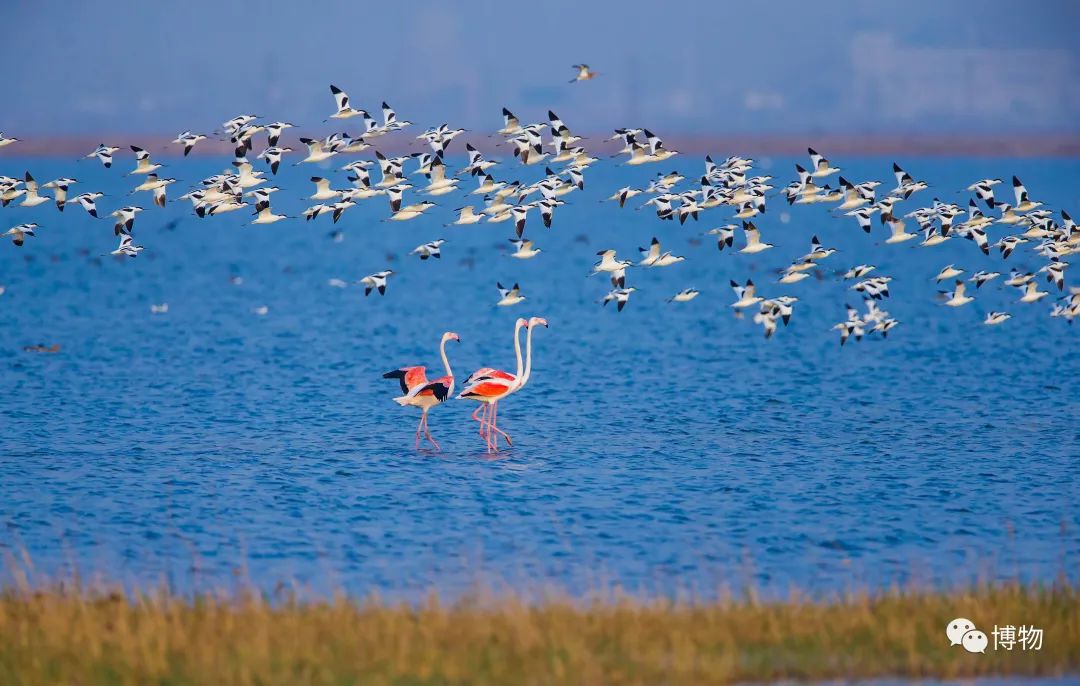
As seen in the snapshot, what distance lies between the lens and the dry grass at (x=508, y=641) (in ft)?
52.7

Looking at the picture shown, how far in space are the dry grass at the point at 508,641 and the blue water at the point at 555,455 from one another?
289 cm

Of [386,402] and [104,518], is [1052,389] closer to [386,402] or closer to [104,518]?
[386,402]

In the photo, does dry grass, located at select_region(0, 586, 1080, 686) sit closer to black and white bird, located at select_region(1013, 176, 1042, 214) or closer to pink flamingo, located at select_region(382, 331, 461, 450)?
pink flamingo, located at select_region(382, 331, 461, 450)

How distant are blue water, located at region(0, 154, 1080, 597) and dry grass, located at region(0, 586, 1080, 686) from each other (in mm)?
2894

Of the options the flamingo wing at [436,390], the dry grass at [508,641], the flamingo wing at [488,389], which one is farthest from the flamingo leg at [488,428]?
the dry grass at [508,641]

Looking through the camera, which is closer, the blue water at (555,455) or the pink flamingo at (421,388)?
the blue water at (555,455)

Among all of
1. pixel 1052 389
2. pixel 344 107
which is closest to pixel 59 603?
pixel 344 107

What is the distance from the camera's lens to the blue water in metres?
23.8

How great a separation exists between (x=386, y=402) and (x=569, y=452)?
9664 millimetres

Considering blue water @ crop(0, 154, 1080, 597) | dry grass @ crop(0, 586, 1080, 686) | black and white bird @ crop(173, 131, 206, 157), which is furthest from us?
black and white bird @ crop(173, 131, 206, 157)

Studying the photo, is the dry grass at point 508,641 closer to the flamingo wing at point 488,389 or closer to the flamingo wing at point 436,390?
the flamingo wing at point 436,390

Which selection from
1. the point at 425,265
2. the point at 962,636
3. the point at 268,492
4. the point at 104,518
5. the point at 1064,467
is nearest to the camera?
the point at 962,636

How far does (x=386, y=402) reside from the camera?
41.8 meters

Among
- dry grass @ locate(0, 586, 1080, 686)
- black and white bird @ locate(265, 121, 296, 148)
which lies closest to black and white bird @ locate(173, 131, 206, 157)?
black and white bird @ locate(265, 121, 296, 148)
